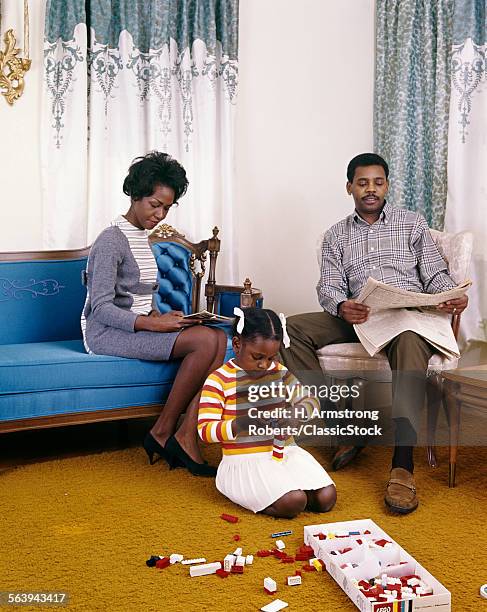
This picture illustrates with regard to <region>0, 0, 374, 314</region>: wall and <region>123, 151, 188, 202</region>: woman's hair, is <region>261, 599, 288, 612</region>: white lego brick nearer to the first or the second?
<region>123, 151, 188, 202</region>: woman's hair

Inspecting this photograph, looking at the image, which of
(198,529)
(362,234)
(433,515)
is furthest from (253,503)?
(362,234)

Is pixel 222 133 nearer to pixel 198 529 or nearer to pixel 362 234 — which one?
pixel 362 234

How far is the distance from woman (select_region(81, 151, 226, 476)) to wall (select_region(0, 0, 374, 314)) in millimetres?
1390

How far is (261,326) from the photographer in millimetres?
2297

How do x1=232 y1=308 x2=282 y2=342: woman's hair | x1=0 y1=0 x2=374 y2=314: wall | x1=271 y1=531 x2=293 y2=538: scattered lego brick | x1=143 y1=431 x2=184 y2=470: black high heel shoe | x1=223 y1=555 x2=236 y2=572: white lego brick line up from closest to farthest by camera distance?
x1=223 y1=555 x2=236 y2=572: white lego brick, x1=271 y1=531 x2=293 y2=538: scattered lego brick, x1=232 y1=308 x2=282 y2=342: woman's hair, x1=143 y1=431 x2=184 y2=470: black high heel shoe, x1=0 y1=0 x2=374 y2=314: wall

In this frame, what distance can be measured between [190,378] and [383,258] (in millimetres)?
1037

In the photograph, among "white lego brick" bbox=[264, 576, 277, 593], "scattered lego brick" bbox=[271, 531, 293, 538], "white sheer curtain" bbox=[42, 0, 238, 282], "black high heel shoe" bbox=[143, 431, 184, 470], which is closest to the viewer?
"white lego brick" bbox=[264, 576, 277, 593]

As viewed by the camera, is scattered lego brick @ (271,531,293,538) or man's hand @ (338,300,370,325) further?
man's hand @ (338,300,370,325)

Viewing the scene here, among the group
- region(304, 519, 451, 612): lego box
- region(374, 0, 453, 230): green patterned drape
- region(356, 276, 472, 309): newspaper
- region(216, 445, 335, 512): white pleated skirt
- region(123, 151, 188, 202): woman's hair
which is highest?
region(374, 0, 453, 230): green patterned drape

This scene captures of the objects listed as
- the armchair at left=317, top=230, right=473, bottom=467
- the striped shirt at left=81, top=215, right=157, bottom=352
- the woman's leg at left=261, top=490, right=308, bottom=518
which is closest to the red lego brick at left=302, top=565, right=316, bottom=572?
the woman's leg at left=261, top=490, right=308, bottom=518

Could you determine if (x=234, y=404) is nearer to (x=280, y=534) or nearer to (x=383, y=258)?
(x=280, y=534)

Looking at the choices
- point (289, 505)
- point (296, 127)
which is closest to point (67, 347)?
point (289, 505)

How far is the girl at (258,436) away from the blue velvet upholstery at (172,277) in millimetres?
1243

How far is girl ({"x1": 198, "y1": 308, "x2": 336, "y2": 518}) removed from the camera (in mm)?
2305
